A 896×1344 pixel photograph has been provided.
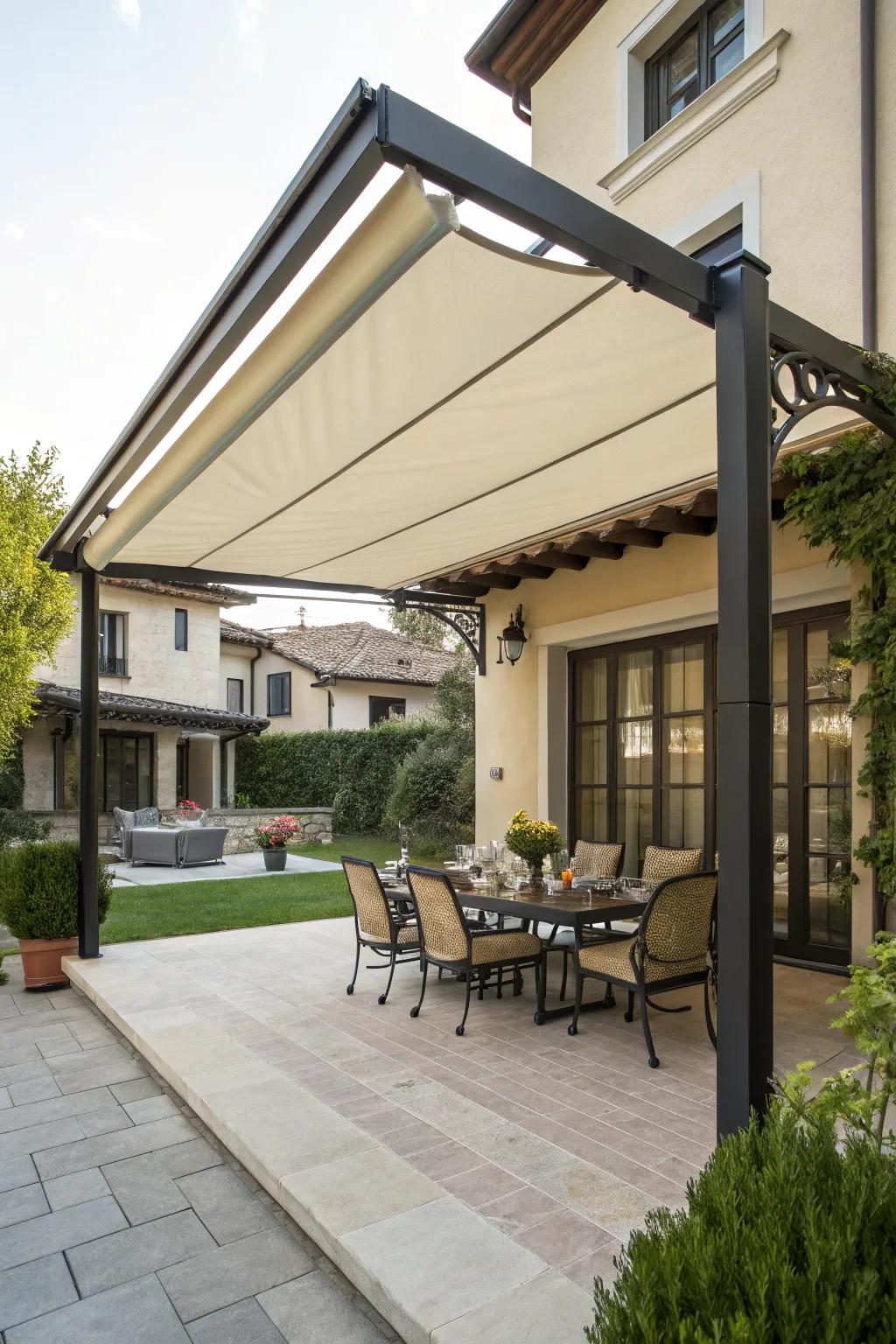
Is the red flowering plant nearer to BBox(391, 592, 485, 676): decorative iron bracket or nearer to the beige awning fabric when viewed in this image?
BBox(391, 592, 485, 676): decorative iron bracket

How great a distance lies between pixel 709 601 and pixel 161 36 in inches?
317

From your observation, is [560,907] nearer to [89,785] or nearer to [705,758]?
[705,758]

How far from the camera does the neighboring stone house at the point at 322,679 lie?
2400cm

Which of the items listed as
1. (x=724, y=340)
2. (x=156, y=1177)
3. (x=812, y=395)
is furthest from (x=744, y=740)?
(x=156, y=1177)

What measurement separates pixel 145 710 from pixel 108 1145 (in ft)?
49.9

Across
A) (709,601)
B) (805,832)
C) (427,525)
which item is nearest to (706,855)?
(805,832)

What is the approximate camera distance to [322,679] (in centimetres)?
2314

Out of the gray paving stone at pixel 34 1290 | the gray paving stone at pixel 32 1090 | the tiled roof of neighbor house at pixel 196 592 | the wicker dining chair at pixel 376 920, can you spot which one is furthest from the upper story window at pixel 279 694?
the gray paving stone at pixel 34 1290

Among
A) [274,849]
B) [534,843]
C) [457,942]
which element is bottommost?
[274,849]

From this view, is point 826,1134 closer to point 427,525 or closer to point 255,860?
point 427,525

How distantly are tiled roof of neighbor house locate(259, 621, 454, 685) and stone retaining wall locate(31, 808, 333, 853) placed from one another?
568 centimetres

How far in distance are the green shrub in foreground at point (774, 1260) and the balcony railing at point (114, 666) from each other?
2007cm

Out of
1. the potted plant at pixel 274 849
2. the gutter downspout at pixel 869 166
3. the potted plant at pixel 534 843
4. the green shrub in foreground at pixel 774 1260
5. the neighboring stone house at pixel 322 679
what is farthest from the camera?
the neighboring stone house at pixel 322 679

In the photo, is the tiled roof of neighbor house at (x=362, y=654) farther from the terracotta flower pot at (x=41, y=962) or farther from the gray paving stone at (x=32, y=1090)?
the gray paving stone at (x=32, y=1090)
